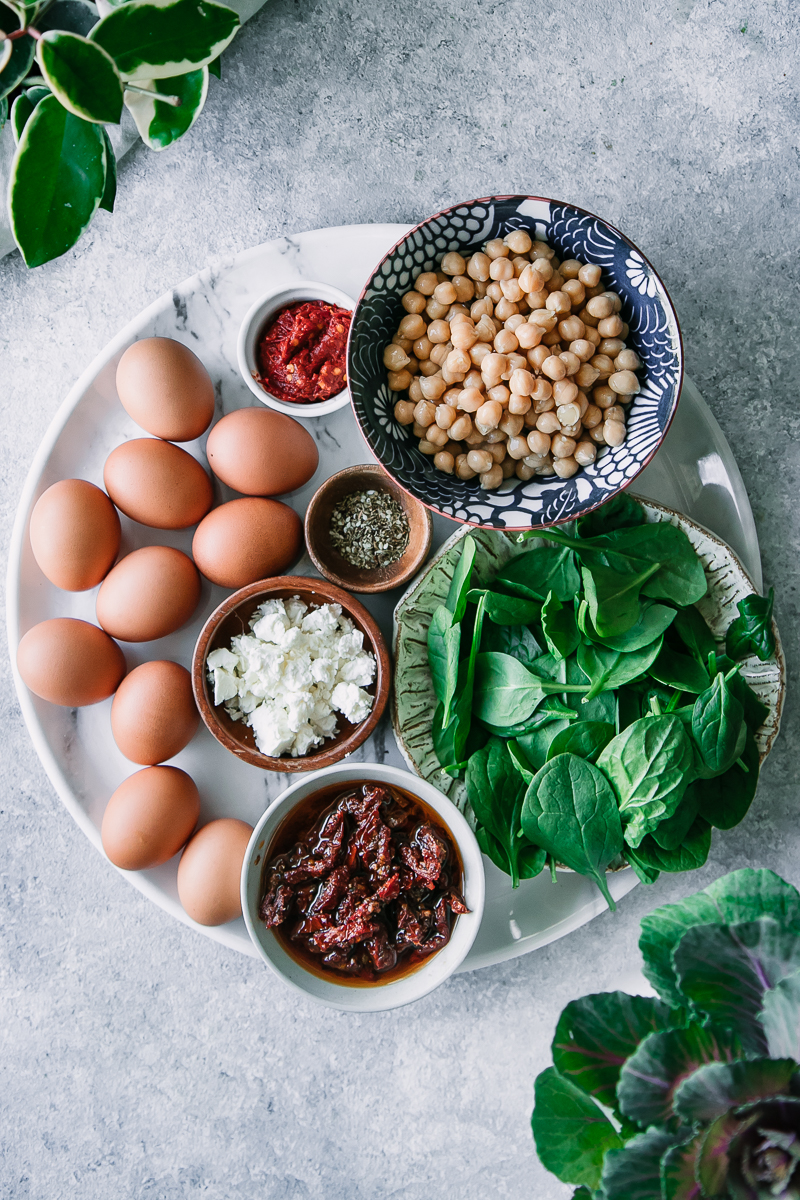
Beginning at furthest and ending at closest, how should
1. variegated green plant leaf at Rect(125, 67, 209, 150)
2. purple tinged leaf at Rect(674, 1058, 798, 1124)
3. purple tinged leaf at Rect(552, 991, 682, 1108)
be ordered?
1. variegated green plant leaf at Rect(125, 67, 209, 150)
2. purple tinged leaf at Rect(552, 991, 682, 1108)
3. purple tinged leaf at Rect(674, 1058, 798, 1124)

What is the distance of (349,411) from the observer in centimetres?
102

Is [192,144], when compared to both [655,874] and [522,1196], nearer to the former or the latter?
[655,874]

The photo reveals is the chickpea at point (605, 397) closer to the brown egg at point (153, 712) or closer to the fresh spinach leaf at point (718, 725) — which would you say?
the fresh spinach leaf at point (718, 725)

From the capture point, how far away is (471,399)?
A: 910 millimetres

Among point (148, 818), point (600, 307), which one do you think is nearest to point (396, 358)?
point (600, 307)

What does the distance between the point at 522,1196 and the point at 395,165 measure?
1.35 metres

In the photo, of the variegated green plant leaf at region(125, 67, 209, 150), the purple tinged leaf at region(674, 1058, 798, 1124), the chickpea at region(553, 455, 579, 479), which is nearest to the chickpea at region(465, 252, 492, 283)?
the chickpea at region(553, 455, 579, 479)

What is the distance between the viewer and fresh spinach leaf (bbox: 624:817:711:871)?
92 centimetres

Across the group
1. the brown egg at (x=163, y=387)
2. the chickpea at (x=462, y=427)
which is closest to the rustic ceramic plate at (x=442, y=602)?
the chickpea at (x=462, y=427)

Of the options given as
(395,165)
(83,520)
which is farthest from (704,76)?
(83,520)

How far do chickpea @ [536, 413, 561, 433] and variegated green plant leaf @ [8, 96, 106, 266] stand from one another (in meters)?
A: 0.47

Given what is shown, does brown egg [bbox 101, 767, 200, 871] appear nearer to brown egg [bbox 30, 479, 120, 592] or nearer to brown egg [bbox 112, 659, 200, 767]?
brown egg [bbox 112, 659, 200, 767]

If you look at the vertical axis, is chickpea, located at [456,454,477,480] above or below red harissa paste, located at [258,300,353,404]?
below

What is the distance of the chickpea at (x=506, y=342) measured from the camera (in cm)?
90
